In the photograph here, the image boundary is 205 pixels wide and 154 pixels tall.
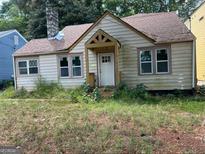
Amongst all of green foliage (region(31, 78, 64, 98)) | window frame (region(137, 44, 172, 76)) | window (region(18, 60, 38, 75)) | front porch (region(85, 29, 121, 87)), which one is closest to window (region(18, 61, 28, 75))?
window (region(18, 60, 38, 75))

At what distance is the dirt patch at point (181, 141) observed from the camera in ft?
23.5

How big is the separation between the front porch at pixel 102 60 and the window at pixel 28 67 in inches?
148

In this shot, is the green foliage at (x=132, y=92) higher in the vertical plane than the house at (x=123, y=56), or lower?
lower

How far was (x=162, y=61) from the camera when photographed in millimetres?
16297

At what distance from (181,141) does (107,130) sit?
198 centimetres

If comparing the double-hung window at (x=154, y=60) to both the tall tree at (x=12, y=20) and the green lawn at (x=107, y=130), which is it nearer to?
the green lawn at (x=107, y=130)

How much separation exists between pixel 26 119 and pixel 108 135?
3.45 m

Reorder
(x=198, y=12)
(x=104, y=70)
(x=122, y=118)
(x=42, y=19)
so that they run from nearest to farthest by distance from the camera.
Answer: (x=122, y=118)
(x=104, y=70)
(x=198, y=12)
(x=42, y=19)

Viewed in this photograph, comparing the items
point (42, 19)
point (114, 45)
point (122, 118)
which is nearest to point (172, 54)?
point (114, 45)

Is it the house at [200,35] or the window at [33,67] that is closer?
the window at [33,67]

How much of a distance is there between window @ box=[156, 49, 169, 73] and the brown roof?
597 millimetres

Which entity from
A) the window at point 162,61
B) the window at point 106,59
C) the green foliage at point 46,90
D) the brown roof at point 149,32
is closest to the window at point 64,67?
the brown roof at point 149,32

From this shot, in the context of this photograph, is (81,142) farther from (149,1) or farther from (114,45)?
(149,1)

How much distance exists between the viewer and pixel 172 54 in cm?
1600
